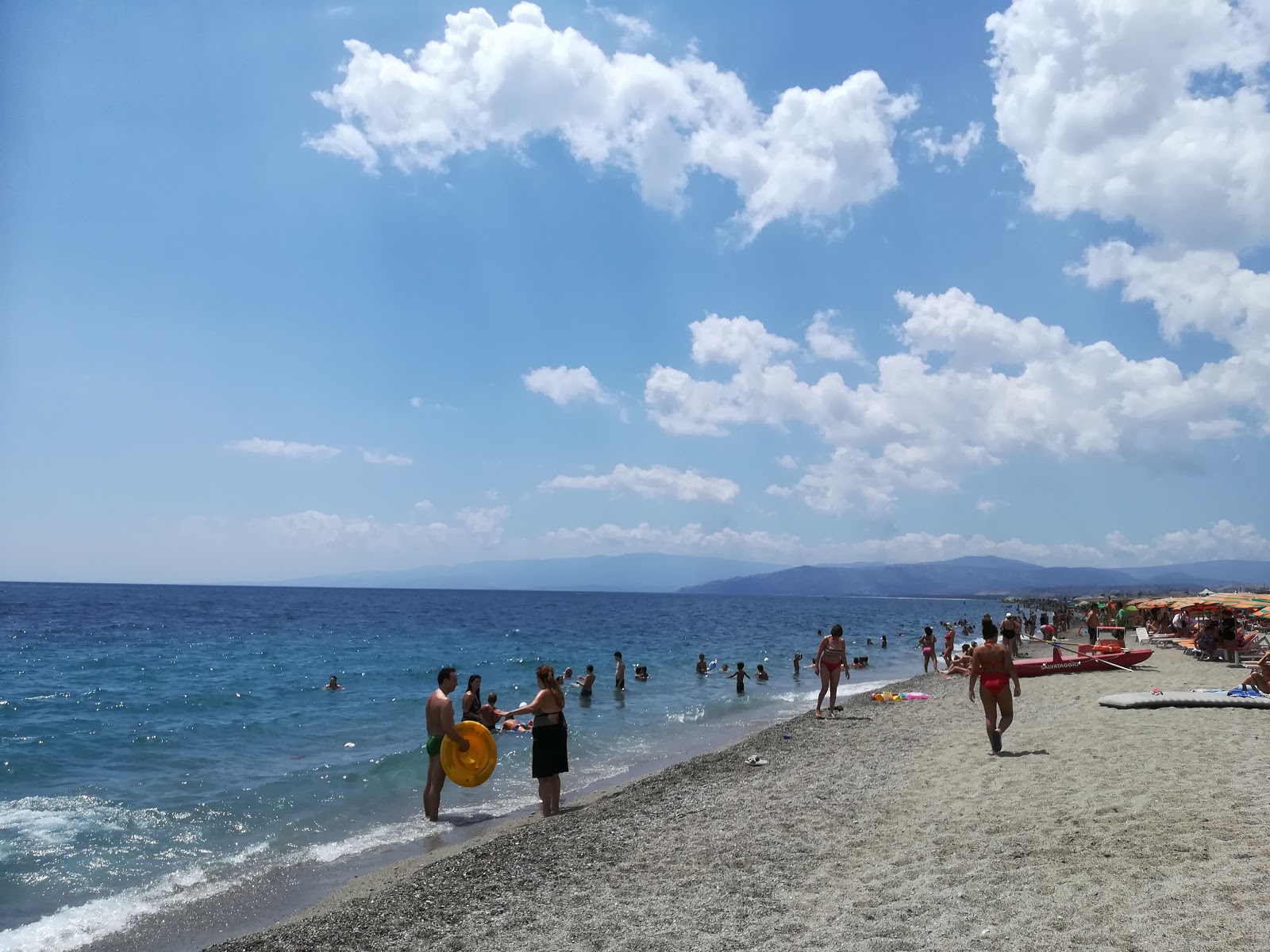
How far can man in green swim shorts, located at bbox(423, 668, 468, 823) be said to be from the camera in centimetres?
900

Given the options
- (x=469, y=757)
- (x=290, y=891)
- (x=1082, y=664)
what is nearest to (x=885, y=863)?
(x=469, y=757)

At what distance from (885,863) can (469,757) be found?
5218 mm

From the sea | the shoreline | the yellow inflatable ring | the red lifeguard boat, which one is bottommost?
the sea

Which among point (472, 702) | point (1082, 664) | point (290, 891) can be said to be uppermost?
point (472, 702)

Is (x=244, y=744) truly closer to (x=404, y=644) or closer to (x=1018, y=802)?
(x=1018, y=802)

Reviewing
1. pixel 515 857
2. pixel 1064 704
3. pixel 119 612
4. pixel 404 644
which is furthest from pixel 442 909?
pixel 119 612

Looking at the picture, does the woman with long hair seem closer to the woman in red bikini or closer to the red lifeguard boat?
the woman in red bikini

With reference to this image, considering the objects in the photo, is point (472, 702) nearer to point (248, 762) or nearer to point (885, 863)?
point (248, 762)

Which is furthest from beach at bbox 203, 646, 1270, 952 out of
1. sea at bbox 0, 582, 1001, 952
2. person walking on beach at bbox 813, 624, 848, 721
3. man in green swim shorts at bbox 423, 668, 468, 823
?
person walking on beach at bbox 813, 624, 848, 721

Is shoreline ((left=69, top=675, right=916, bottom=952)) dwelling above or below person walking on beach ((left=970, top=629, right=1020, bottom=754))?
below

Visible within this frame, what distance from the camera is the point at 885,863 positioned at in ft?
20.1

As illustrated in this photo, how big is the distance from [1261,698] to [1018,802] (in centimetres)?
740

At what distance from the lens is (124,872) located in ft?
26.8

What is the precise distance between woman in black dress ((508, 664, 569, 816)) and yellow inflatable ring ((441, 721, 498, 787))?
81cm
